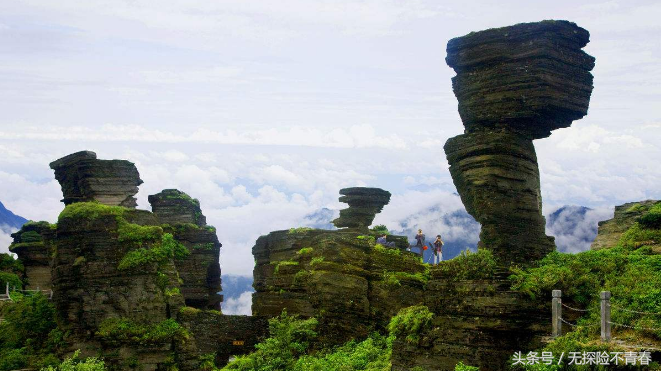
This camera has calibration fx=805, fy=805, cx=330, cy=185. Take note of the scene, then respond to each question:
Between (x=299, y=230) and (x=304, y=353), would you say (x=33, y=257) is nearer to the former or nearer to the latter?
(x=299, y=230)

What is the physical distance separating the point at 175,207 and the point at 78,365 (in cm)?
2153

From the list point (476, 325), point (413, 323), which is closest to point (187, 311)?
point (413, 323)

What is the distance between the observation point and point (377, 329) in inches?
1570

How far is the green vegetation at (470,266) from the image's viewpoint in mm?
28531

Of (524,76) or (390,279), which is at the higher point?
(524,76)

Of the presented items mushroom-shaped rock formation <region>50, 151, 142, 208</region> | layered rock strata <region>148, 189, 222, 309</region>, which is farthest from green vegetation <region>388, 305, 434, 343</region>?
layered rock strata <region>148, 189, 222, 309</region>

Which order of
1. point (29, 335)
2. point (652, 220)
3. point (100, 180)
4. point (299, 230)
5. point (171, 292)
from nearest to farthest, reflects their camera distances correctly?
point (652, 220) < point (171, 292) < point (29, 335) < point (100, 180) < point (299, 230)

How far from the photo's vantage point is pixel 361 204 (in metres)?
54.3

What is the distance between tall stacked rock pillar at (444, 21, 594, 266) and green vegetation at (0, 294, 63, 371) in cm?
2694

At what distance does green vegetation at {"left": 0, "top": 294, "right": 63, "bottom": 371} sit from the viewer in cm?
4588

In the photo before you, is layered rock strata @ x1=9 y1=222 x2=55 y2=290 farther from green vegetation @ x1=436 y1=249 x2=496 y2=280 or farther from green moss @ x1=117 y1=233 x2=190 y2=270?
green vegetation @ x1=436 y1=249 x2=496 y2=280

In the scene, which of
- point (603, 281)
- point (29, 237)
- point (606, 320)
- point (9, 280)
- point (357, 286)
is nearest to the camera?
point (606, 320)

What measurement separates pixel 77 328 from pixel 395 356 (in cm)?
2189

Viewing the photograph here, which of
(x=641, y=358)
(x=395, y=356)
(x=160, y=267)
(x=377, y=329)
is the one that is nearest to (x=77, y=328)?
(x=160, y=267)
